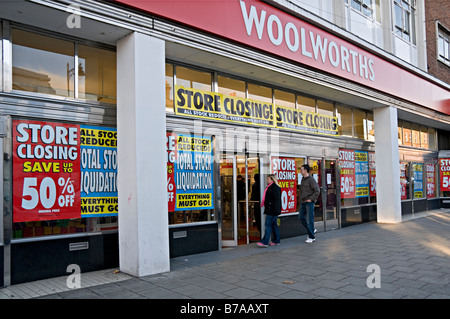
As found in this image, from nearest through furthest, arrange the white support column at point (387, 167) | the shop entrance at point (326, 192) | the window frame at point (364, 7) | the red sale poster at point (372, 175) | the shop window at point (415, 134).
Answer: the shop entrance at point (326, 192)
the window frame at point (364, 7)
the white support column at point (387, 167)
the red sale poster at point (372, 175)
the shop window at point (415, 134)

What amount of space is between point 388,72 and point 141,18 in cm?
959

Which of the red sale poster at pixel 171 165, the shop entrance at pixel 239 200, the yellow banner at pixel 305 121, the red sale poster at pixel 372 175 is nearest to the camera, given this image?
the red sale poster at pixel 171 165

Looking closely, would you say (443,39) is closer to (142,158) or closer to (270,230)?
(270,230)

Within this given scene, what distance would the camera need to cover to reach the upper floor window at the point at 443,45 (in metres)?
17.4

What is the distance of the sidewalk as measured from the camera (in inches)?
195

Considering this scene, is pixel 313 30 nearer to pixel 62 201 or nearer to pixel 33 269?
pixel 62 201

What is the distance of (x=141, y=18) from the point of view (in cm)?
614

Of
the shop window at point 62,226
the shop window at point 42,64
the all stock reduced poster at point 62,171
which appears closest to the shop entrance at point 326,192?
the all stock reduced poster at point 62,171

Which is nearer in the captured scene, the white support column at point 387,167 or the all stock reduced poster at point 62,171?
the all stock reduced poster at point 62,171

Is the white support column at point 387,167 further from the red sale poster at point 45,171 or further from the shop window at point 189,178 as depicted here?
the red sale poster at point 45,171

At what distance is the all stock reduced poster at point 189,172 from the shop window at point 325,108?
488cm

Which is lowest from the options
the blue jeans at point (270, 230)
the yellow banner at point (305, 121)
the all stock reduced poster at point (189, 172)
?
the blue jeans at point (270, 230)

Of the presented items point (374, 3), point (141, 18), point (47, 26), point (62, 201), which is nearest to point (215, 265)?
point (62, 201)

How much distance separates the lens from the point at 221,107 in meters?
8.59
